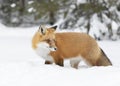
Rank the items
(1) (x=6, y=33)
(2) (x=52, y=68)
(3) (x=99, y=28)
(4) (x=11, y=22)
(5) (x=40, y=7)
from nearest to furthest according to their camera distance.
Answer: (2) (x=52, y=68), (3) (x=99, y=28), (5) (x=40, y=7), (1) (x=6, y=33), (4) (x=11, y=22)

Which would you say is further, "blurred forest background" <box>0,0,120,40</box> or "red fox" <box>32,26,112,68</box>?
"blurred forest background" <box>0,0,120,40</box>

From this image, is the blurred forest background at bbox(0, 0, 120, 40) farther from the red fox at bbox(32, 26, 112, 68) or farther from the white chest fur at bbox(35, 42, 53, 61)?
the white chest fur at bbox(35, 42, 53, 61)

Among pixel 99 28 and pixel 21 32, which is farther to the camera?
pixel 21 32

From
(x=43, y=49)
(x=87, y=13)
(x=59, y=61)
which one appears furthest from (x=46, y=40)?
(x=87, y=13)

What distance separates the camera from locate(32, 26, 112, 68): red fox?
18.7ft

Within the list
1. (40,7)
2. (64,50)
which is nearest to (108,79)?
(64,50)

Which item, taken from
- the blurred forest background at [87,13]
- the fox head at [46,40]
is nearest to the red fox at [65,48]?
the fox head at [46,40]

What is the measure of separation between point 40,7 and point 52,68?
27.4ft

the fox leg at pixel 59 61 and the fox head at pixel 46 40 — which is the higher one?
the fox head at pixel 46 40

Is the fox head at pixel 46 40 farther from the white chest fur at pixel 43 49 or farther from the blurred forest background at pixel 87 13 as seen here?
the blurred forest background at pixel 87 13

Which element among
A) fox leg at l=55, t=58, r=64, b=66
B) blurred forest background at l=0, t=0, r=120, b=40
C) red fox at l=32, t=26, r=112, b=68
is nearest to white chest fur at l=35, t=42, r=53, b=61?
red fox at l=32, t=26, r=112, b=68

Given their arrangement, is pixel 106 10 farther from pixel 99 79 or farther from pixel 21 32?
pixel 99 79

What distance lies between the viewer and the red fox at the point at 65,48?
5.71 metres

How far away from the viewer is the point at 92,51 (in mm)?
6152
